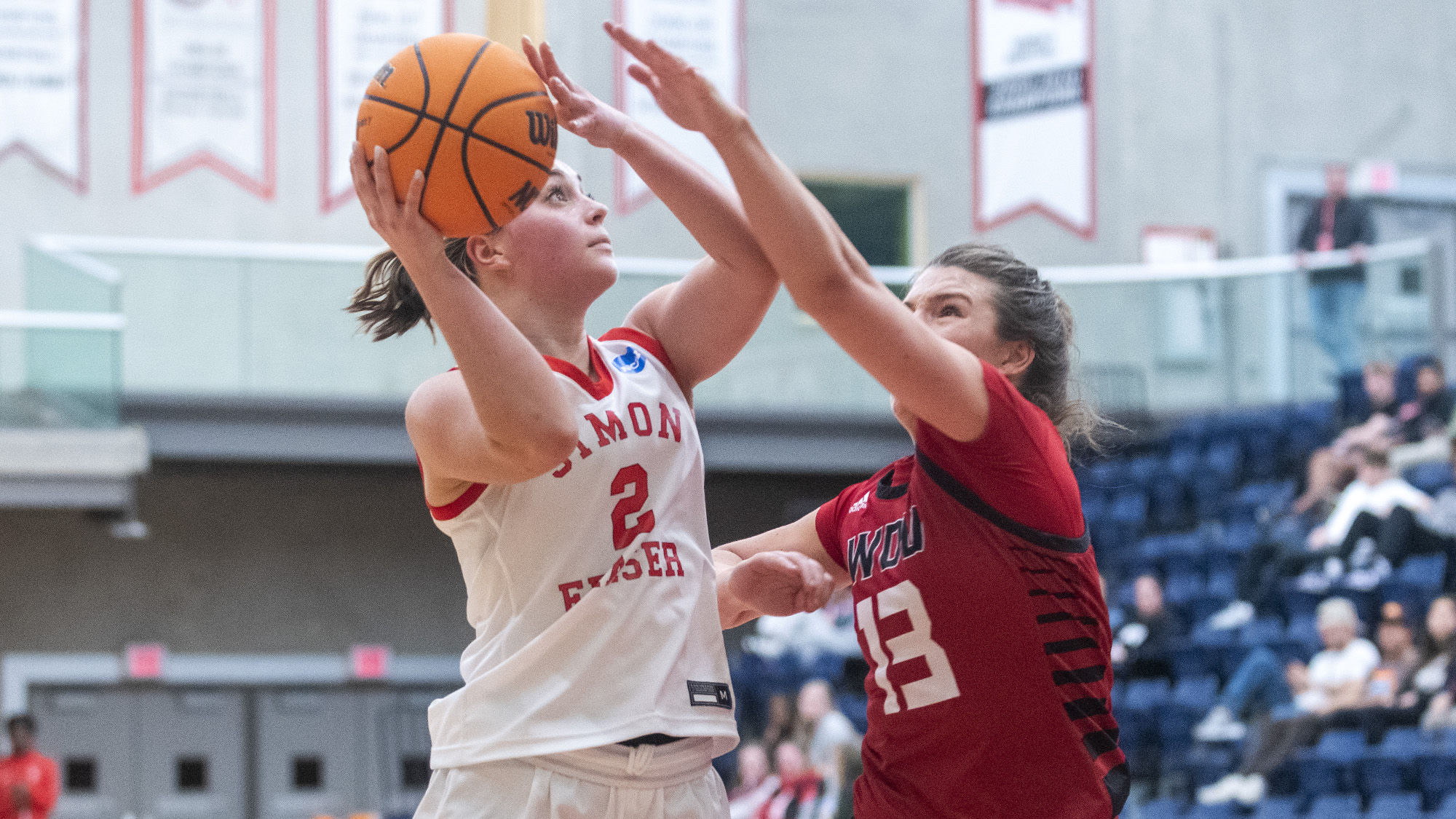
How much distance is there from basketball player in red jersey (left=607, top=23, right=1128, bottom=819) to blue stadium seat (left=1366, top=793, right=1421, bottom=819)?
517cm

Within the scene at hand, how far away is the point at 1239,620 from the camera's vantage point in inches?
381

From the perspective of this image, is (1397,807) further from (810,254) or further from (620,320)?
(810,254)

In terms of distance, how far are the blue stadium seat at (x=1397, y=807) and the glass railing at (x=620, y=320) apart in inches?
168

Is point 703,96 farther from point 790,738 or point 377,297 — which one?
point 790,738

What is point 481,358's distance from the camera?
2.27 metres

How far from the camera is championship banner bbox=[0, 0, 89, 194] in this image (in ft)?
42.7

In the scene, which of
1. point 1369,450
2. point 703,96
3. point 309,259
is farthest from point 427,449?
point 309,259

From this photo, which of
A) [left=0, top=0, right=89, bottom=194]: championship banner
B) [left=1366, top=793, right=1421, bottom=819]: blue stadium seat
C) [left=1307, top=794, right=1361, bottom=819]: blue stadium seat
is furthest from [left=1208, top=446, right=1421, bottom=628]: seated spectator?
[left=0, top=0, right=89, bottom=194]: championship banner

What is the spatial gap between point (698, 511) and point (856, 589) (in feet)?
1.01

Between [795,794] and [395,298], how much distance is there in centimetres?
683

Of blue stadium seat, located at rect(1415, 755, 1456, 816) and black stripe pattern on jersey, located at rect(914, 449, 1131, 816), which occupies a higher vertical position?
black stripe pattern on jersey, located at rect(914, 449, 1131, 816)

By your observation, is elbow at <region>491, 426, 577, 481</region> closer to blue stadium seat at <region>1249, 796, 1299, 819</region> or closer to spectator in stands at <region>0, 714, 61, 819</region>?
blue stadium seat at <region>1249, 796, 1299, 819</region>

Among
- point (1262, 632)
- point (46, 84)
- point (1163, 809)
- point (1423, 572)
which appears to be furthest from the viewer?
point (46, 84)

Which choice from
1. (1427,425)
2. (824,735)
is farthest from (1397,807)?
(1427,425)
